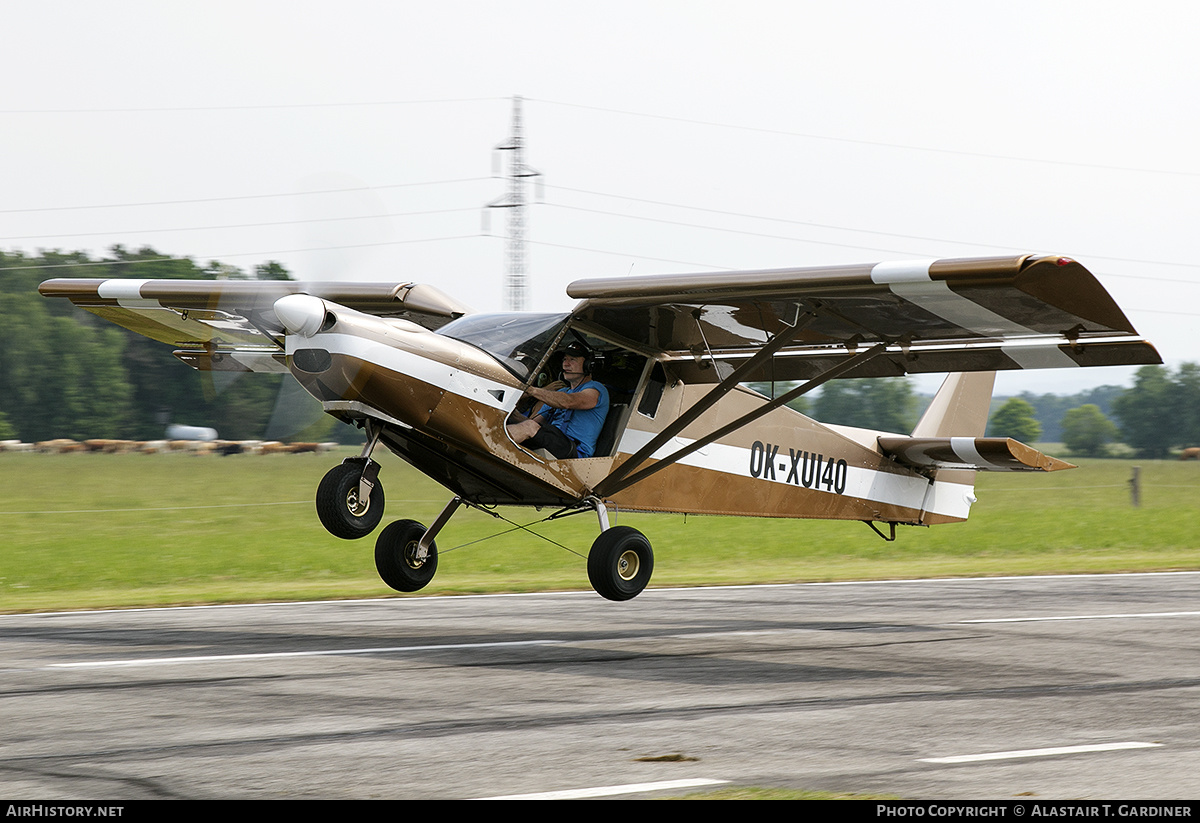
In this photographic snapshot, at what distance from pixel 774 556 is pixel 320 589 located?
11127 millimetres

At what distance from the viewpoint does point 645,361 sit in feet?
42.7

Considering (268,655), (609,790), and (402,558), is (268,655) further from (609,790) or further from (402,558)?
(609,790)

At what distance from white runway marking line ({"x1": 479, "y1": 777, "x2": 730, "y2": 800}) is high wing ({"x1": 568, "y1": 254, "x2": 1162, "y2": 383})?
5285mm

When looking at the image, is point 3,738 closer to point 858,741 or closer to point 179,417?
point 858,741

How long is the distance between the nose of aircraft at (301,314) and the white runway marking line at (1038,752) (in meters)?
6.04

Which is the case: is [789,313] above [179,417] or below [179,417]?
above

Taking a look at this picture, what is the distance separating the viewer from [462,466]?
11711mm

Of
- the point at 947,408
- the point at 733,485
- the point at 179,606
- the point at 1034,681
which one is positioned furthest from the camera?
the point at 947,408

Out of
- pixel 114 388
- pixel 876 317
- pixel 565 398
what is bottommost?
pixel 114 388

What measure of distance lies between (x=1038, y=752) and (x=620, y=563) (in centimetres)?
609

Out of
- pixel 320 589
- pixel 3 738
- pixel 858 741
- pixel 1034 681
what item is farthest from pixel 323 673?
pixel 320 589

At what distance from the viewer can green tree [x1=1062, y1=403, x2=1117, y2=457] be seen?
4026 inches

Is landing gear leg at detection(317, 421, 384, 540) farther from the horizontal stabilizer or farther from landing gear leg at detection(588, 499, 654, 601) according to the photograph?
the horizontal stabilizer

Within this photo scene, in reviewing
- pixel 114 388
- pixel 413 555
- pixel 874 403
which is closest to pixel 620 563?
pixel 413 555
